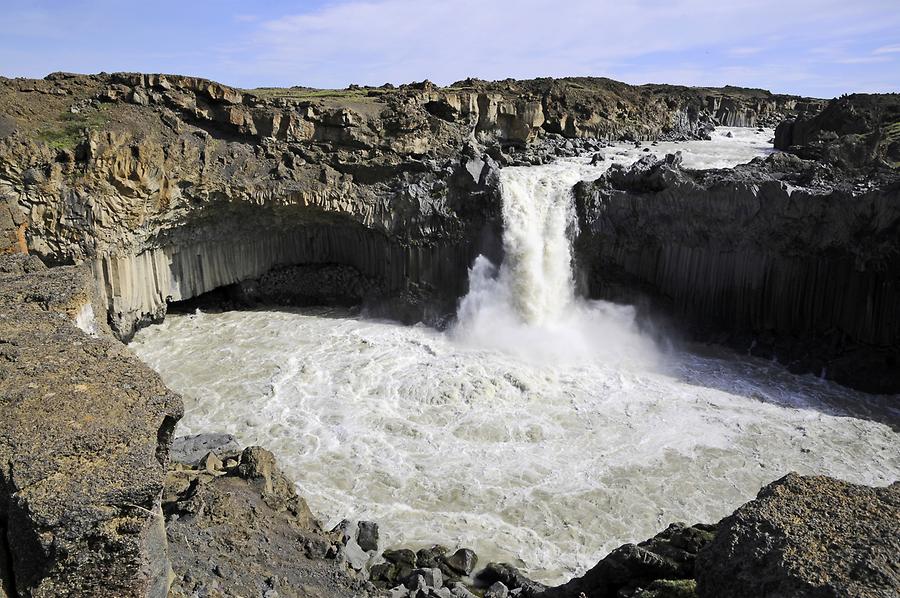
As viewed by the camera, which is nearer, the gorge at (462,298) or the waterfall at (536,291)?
the gorge at (462,298)

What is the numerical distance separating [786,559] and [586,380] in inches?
606

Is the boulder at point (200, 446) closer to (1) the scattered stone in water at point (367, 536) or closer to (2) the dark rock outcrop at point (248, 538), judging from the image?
(2) the dark rock outcrop at point (248, 538)

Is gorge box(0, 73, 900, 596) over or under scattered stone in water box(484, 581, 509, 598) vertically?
over

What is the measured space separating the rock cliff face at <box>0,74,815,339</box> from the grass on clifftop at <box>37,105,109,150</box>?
0.07 meters

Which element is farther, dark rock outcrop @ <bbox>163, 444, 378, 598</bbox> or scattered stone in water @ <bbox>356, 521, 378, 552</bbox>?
scattered stone in water @ <bbox>356, 521, 378, 552</bbox>

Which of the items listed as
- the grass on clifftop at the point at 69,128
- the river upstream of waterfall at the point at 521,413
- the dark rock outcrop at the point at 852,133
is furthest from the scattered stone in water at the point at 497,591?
the dark rock outcrop at the point at 852,133

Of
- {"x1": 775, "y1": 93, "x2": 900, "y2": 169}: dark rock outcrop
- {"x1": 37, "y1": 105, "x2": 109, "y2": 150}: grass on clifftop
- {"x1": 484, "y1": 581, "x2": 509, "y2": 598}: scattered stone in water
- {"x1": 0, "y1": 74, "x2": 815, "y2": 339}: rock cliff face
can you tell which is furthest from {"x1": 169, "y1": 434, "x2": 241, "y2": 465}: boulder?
{"x1": 775, "y1": 93, "x2": 900, "y2": 169}: dark rock outcrop

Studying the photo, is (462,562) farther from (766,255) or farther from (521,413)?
(766,255)

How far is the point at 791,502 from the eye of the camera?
307 inches

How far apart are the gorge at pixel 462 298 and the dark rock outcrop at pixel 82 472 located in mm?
1468

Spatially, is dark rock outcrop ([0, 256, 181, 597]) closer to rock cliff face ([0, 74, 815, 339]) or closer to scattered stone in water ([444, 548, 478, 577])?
scattered stone in water ([444, 548, 478, 577])

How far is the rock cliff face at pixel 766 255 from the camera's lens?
72.4 feet

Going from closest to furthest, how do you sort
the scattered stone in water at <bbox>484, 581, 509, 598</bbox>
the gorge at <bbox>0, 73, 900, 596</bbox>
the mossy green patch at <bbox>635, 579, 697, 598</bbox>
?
the mossy green patch at <bbox>635, 579, 697, 598</bbox>
the scattered stone in water at <bbox>484, 581, 509, 598</bbox>
the gorge at <bbox>0, 73, 900, 596</bbox>

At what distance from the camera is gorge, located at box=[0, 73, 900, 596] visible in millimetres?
16188
